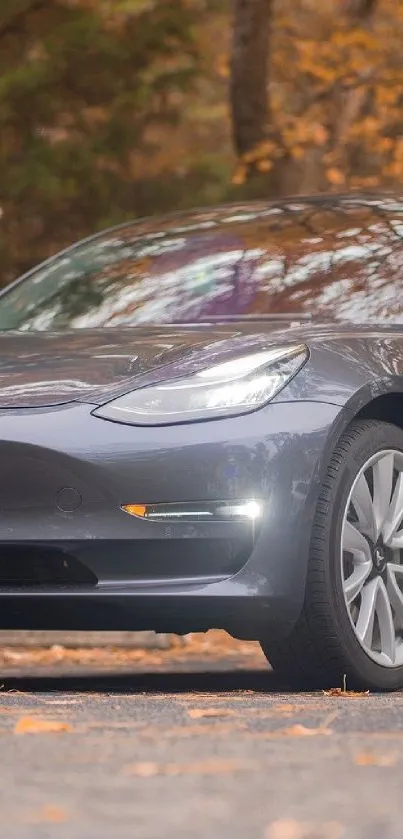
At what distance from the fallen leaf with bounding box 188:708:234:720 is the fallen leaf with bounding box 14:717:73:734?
369 millimetres

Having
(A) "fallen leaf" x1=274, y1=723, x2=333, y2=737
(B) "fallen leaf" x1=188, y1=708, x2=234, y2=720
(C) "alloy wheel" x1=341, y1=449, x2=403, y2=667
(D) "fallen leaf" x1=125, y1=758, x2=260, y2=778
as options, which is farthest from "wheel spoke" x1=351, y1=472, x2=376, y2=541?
(D) "fallen leaf" x1=125, y1=758, x2=260, y2=778

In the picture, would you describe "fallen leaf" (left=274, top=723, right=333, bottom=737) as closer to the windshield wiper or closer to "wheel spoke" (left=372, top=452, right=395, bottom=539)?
"wheel spoke" (left=372, top=452, right=395, bottom=539)

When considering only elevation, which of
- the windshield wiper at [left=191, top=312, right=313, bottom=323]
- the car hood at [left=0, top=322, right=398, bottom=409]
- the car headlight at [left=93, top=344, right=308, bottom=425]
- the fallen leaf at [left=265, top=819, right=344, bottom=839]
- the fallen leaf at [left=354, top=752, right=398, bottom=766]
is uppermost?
the windshield wiper at [left=191, top=312, right=313, bottom=323]

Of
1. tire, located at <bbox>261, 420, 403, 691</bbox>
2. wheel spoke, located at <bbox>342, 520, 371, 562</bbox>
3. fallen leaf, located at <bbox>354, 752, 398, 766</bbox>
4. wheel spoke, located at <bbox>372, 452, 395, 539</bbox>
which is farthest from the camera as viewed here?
wheel spoke, located at <bbox>372, 452, 395, 539</bbox>

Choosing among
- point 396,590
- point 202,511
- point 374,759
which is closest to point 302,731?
point 374,759

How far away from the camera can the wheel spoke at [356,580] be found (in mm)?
5988

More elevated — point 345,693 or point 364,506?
point 364,506

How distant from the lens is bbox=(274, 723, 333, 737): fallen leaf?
4629 millimetres

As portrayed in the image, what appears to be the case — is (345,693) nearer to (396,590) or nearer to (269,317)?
(396,590)

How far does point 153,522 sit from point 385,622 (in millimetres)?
873

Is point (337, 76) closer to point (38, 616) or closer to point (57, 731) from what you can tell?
point (38, 616)

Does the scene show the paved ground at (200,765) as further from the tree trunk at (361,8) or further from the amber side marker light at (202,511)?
the tree trunk at (361,8)

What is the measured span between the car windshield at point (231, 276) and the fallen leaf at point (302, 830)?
335cm

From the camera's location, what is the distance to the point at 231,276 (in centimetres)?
696
